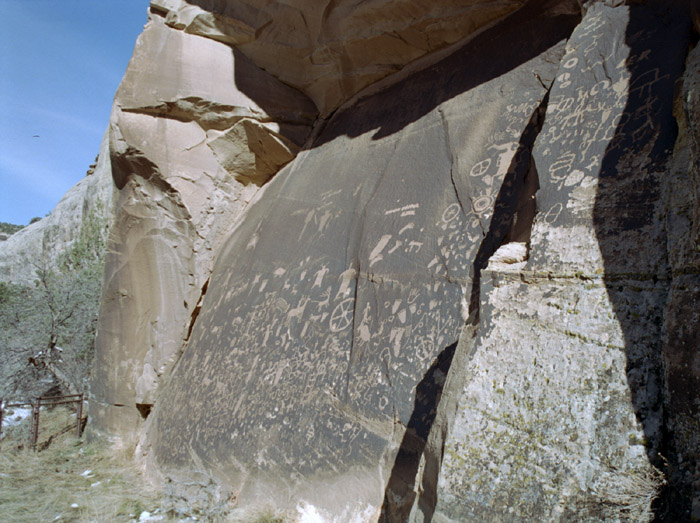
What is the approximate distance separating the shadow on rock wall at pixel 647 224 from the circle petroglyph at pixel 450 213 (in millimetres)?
955

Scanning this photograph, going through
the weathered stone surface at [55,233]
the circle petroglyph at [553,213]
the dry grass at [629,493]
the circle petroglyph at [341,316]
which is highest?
the weathered stone surface at [55,233]

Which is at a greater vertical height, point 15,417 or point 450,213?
point 450,213

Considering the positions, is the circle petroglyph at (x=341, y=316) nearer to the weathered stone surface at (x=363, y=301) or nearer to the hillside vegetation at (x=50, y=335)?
the weathered stone surface at (x=363, y=301)

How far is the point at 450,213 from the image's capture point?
2541 mm

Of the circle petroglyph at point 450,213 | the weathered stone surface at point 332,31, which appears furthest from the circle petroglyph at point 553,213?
the weathered stone surface at point 332,31

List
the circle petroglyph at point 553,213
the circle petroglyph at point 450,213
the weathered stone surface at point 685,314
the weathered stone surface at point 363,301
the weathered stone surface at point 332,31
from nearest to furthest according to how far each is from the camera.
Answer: the weathered stone surface at point 685,314, the circle petroglyph at point 553,213, the weathered stone surface at point 363,301, the circle petroglyph at point 450,213, the weathered stone surface at point 332,31

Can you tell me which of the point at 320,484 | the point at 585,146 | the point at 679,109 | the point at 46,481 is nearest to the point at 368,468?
the point at 320,484

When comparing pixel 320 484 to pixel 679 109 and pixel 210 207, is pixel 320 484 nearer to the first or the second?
pixel 679 109

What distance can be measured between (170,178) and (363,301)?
8.54ft

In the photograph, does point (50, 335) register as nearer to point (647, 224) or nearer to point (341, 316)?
point (341, 316)

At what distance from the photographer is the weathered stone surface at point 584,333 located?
45.7 inches

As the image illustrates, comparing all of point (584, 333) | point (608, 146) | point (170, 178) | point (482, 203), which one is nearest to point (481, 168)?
point (482, 203)

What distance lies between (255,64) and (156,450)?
3427mm

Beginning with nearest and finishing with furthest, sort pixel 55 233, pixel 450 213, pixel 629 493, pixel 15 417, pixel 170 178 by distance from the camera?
1. pixel 629 493
2. pixel 450 213
3. pixel 170 178
4. pixel 15 417
5. pixel 55 233
